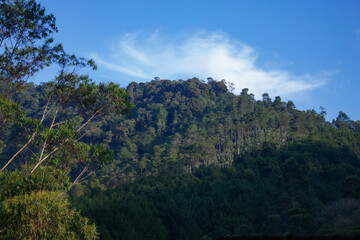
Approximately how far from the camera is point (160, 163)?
166ft

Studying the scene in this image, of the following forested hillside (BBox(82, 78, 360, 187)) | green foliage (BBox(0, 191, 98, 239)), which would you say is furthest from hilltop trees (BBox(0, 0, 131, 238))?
forested hillside (BBox(82, 78, 360, 187))

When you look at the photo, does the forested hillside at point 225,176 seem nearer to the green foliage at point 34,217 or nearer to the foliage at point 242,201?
the foliage at point 242,201

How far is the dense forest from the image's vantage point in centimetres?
997

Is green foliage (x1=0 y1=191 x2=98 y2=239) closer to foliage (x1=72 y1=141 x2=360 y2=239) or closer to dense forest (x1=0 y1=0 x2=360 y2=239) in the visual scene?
dense forest (x1=0 y1=0 x2=360 y2=239)

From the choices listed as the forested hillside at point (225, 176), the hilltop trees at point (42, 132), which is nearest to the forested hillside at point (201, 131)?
the forested hillside at point (225, 176)

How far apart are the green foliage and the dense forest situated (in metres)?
0.03

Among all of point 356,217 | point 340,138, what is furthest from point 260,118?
point 356,217

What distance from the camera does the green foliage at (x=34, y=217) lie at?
8094 millimetres

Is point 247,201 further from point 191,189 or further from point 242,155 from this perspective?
point 242,155

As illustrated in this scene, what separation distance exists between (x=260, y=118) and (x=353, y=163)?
17.0m

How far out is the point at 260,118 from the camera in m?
57.1

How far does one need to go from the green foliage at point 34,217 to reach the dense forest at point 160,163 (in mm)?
27

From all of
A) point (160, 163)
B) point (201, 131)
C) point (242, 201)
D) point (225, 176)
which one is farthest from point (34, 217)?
point (201, 131)

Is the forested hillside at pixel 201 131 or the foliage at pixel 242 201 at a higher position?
the forested hillside at pixel 201 131
